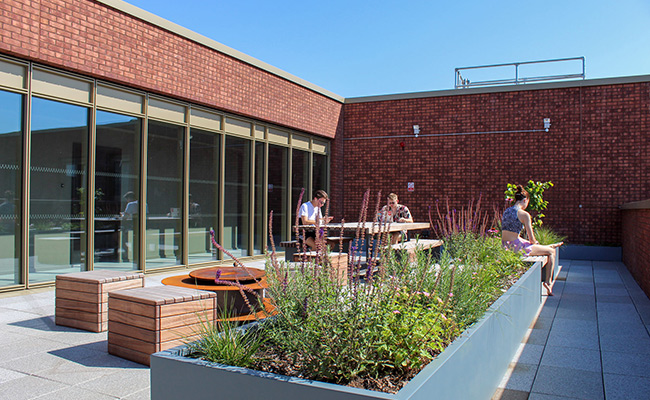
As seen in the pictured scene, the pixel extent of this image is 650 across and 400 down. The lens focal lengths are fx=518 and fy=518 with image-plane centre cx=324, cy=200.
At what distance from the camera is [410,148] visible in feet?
44.1

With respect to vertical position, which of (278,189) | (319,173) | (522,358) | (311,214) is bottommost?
(522,358)

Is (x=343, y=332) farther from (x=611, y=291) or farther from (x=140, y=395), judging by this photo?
(x=611, y=291)

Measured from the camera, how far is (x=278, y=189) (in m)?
11.3

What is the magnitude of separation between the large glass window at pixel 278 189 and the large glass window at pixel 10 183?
5330 millimetres

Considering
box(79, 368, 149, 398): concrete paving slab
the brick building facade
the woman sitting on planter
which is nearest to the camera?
box(79, 368, 149, 398): concrete paving slab

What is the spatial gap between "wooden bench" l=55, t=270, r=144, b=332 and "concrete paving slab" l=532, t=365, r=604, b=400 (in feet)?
11.6

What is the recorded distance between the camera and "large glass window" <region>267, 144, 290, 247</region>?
1108 cm

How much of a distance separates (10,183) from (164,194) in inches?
97.1

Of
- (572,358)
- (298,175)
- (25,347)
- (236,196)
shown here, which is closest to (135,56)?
(236,196)

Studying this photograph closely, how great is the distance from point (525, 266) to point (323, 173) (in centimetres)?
772

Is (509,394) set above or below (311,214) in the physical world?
below

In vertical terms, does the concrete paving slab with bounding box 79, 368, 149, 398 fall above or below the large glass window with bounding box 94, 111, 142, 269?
below

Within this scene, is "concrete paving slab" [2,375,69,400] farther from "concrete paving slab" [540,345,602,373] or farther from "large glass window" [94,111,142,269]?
"large glass window" [94,111,142,269]

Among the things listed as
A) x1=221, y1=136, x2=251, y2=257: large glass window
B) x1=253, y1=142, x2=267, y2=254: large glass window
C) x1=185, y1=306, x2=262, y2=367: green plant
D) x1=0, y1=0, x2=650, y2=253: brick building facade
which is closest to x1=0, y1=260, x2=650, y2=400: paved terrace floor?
x1=185, y1=306, x2=262, y2=367: green plant
